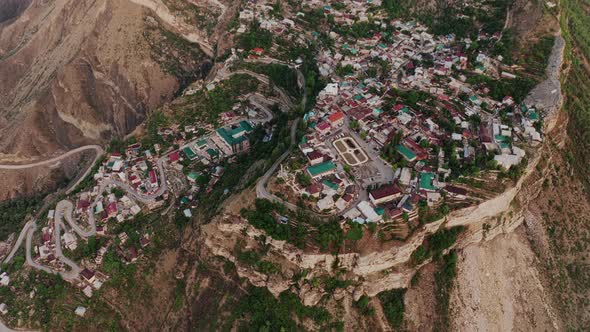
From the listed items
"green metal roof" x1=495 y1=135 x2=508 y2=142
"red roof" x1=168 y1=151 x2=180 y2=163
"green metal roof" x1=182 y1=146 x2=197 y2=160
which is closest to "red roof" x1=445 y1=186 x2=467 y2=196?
"green metal roof" x1=495 y1=135 x2=508 y2=142

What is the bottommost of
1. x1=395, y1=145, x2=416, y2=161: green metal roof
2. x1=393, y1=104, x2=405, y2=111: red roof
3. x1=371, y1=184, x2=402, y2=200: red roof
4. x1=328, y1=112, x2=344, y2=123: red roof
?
x1=371, y1=184, x2=402, y2=200: red roof

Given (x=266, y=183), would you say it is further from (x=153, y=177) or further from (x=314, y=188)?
(x=153, y=177)

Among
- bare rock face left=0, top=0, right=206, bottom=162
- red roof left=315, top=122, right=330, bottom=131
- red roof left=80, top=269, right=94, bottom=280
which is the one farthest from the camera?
bare rock face left=0, top=0, right=206, bottom=162

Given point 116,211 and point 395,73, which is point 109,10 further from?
point 395,73

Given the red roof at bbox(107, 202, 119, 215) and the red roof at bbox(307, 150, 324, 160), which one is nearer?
the red roof at bbox(307, 150, 324, 160)

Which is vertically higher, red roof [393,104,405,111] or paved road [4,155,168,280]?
red roof [393,104,405,111]

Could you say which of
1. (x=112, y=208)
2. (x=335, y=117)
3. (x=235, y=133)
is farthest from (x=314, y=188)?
(x=112, y=208)

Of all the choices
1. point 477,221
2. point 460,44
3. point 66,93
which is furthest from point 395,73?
point 66,93

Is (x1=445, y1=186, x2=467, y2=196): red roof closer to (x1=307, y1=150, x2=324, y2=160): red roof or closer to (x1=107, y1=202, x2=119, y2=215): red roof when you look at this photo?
(x1=307, y1=150, x2=324, y2=160): red roof

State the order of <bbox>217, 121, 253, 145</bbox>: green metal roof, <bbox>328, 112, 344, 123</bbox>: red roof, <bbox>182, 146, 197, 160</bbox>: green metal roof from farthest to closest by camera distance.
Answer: <bbox>217, 121, 253, 145</bbox>: green metal roof < <bbox>182, 146, 197, 160</bbox>: green metal roof < <bbox>328, 112, 344, 123</bbox>: red roof
